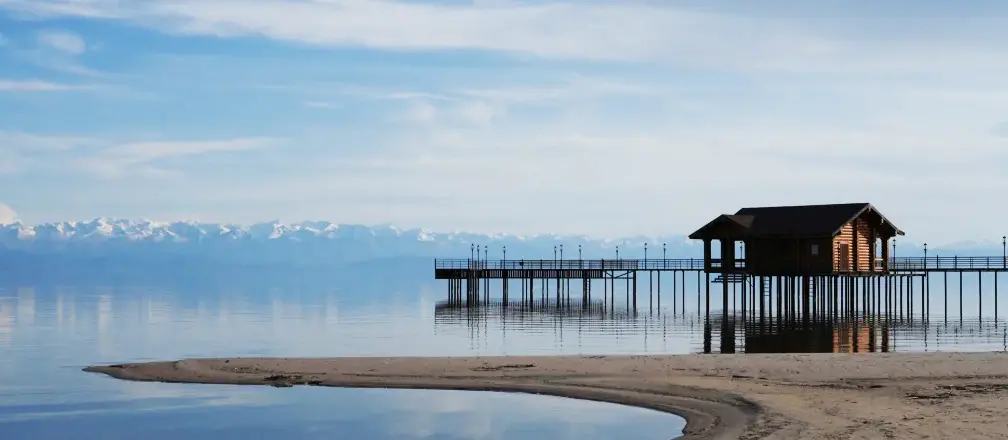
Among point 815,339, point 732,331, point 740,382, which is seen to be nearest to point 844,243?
point 732,331

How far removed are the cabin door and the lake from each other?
450 centimetres

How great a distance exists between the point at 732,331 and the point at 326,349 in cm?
2107

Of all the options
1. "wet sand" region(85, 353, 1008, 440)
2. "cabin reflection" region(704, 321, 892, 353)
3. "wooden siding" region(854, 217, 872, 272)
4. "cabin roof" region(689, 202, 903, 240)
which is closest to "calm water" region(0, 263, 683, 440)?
"wet sand" region(85, 353, 1008, 440)

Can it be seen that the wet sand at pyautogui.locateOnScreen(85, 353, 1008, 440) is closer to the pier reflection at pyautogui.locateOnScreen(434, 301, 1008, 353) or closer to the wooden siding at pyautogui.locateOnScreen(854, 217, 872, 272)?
the pier reflection at pyautogui.locateOnScreen(434, 301, 1008, 353)

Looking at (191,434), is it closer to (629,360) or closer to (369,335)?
(629,360)

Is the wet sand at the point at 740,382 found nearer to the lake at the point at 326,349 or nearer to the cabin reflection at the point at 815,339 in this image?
the lake at the point at 326,349

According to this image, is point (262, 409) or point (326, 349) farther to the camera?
point (326, 349)

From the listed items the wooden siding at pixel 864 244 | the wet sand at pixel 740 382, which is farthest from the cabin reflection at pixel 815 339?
the wet sand at pixel 740 382

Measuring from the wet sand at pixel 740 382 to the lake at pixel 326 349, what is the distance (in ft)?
3.73

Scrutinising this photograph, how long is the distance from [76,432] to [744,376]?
1685cm

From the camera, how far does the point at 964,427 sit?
22.3 meters

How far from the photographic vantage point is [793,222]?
69.2 meters

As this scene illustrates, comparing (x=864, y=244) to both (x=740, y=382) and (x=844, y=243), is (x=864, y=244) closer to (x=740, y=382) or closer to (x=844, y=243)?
(x=844, y=243)

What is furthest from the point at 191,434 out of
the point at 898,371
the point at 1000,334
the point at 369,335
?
the point at 1000,334
